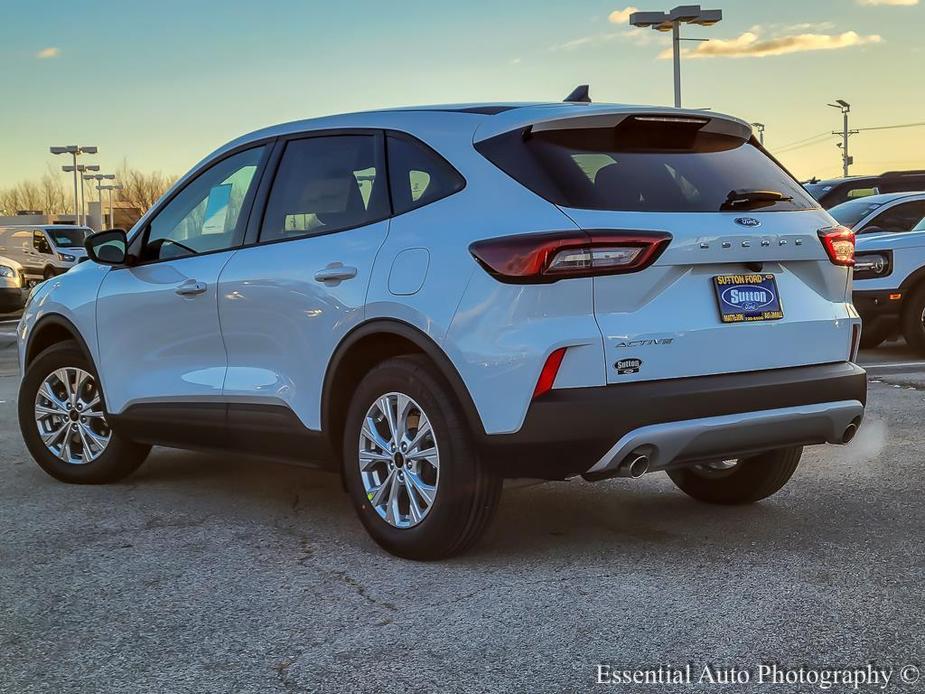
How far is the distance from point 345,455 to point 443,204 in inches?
43.5

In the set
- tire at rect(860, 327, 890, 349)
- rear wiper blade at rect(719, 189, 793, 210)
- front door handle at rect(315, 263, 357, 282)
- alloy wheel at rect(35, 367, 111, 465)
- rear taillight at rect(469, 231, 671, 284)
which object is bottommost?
tire at rect(860, 327, 890, 349)

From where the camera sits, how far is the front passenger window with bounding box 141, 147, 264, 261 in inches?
230

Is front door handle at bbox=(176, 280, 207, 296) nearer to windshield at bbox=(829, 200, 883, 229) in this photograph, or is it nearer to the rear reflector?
the rear reflector

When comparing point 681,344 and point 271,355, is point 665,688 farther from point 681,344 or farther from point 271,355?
point 271,355

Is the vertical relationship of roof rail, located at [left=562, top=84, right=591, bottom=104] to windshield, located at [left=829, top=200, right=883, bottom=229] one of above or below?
above

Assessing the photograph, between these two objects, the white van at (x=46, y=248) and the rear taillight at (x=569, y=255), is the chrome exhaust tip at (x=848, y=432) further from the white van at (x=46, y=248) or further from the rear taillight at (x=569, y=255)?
the white van at (x=46, y=248)

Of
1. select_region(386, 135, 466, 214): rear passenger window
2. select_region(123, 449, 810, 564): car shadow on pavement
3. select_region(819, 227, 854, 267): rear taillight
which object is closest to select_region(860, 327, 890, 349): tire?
select_region(123, 449, 810, 564): car shadow on pavement

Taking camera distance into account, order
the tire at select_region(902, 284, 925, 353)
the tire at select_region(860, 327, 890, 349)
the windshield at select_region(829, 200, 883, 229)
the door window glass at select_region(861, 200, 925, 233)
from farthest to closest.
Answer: the windshield at select_region(829, 200, 883, 229)
the door window glass at select_region(861, 200, 925, 233)
the tire at select_region(860, 327, 890, 349)
the tire at select_region(902, 284, 925, 353)

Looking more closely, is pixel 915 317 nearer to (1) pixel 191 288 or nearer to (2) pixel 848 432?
(2) pixel 848 432

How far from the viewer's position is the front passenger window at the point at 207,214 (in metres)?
5.83

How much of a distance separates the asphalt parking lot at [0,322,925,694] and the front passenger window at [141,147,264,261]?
49.7 inches

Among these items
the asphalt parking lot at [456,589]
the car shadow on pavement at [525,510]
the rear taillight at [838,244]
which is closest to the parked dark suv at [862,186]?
the asphalt parking lot at [456,589]

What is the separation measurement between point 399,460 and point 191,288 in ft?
5.24

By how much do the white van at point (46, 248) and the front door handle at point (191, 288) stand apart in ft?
91.3
